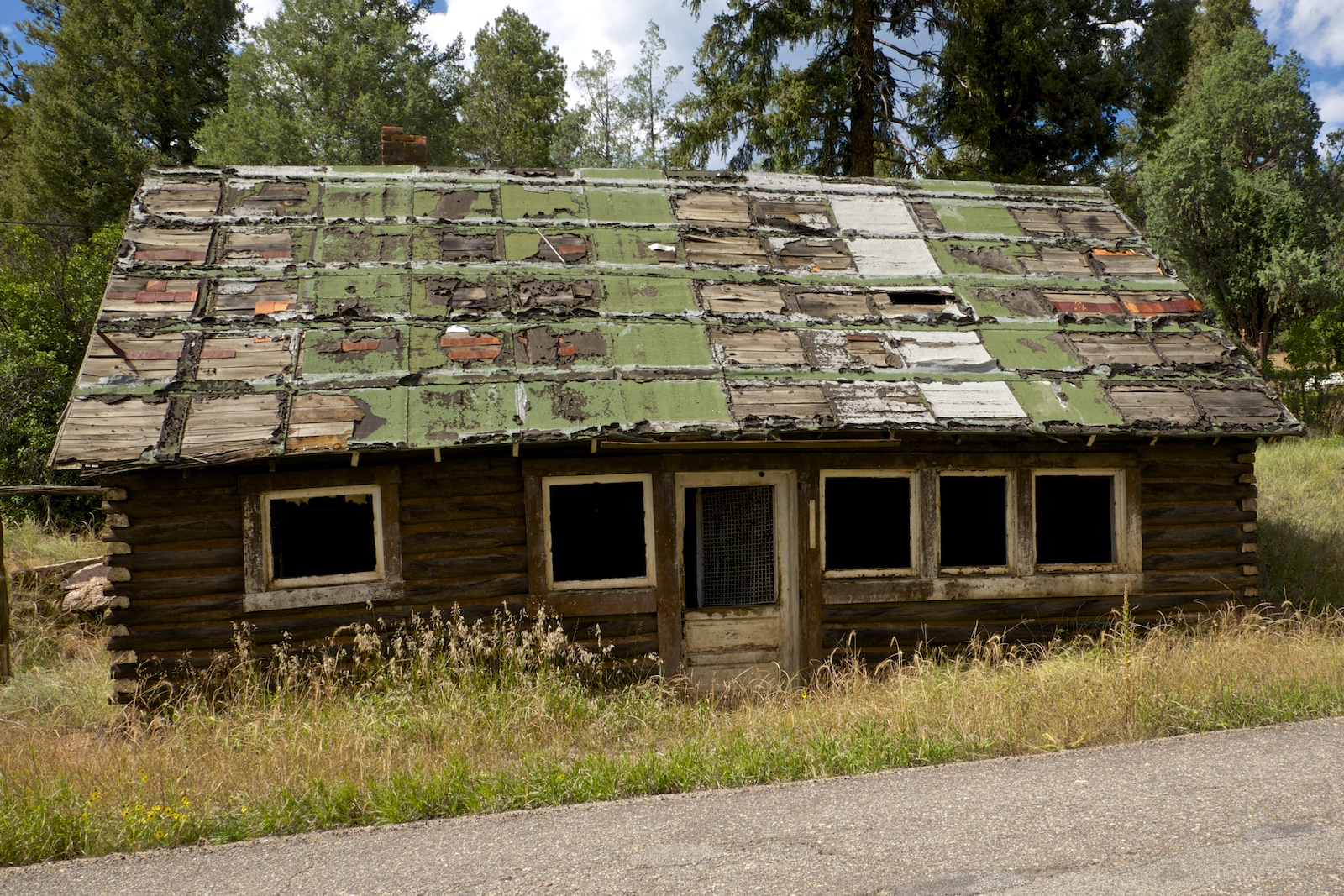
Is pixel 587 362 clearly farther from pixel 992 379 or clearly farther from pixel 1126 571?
pixel 1126 571

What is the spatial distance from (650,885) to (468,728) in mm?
2371

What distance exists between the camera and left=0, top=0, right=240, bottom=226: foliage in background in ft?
77.5

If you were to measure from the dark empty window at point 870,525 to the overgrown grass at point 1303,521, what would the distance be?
154 inches

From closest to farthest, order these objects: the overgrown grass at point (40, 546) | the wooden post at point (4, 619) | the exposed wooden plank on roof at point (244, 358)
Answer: the exposed wooden plank on roof at point (244, 358)
the wooden post at point (4, 619)
the overgrown grass at point (40, 546)

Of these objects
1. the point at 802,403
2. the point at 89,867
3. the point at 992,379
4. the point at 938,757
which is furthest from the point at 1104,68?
the point at 89,867

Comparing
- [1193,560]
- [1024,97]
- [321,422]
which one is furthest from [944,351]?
[1024,97]

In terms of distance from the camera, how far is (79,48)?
945 inches

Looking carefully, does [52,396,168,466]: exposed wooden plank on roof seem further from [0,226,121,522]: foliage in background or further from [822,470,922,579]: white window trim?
[0,226,121,522]: foliage in background

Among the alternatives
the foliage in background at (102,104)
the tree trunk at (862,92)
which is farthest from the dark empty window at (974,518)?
the foliage in background at (102,104)

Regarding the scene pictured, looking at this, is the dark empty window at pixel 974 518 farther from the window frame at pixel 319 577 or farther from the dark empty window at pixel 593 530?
the window frame at pixel 319 577

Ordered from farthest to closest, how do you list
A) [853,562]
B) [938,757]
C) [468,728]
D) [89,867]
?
[853,562], [468,728], [938,757], [89,867]

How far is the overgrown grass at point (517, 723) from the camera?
15.4ft

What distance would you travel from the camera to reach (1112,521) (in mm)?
8195

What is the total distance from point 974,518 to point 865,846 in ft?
15.8
